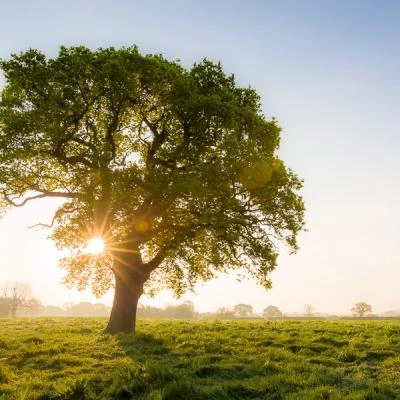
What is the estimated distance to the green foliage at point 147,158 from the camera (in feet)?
73.8

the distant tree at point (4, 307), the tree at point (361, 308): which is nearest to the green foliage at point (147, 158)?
the distant tree at point (4, 307)

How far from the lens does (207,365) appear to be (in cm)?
1538

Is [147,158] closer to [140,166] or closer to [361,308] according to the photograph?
[140,166]

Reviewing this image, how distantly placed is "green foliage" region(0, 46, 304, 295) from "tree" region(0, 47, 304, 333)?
0.07 metres

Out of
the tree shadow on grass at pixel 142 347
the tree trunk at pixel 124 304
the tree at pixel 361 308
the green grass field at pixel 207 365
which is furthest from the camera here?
the tree at pixel 361 308

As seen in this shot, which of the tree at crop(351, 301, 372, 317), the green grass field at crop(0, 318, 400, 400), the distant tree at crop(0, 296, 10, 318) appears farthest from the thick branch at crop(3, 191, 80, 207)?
the tree at crop(351, 301, 372, 317)

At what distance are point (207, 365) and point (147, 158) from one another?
1464cm

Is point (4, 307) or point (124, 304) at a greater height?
point (124, 304)

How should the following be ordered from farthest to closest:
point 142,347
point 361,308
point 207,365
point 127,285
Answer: point 361,308
point 127,285
point 142,347
point 207,365

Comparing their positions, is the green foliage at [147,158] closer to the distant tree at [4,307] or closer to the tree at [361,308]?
the distant tree at [4,307]

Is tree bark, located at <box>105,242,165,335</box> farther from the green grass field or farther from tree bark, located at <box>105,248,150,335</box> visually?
the green grass field

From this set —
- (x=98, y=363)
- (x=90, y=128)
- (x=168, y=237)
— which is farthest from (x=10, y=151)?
(x=98, y=363)

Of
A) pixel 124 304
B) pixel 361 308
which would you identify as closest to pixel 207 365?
pixel 124 304

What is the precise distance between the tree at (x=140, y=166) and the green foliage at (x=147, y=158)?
0.07 meters
